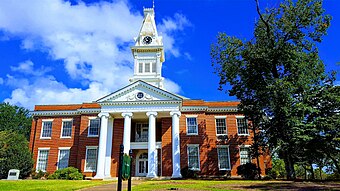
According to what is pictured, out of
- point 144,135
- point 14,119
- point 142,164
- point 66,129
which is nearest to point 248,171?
point 142,164

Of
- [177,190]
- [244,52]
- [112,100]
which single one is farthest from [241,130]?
[177,190]

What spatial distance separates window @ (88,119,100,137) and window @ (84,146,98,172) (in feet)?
4.99

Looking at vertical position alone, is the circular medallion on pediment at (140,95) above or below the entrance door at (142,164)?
above

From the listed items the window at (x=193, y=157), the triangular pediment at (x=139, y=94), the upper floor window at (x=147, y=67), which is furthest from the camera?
the upper floor window at (x=147, y=67)

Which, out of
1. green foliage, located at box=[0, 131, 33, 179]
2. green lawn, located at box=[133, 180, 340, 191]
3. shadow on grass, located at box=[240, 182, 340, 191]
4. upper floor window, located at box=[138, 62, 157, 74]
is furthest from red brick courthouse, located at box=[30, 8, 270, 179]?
shadow on grass, located at box=[240, 182, 340, 191]

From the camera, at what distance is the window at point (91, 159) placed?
3067cm

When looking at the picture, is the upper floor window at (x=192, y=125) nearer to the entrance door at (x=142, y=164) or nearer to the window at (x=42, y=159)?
the entrance door at (x=142, y=164)

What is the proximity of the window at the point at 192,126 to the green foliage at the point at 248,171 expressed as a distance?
20.1 ft

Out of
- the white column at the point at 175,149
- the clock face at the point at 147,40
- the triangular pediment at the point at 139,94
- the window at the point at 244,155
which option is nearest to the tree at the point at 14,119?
the clock face at the point at 147,40

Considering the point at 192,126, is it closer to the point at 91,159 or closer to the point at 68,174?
the point at 91,159

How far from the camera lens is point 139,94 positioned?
101 feet

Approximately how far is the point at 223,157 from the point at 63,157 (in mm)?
17675

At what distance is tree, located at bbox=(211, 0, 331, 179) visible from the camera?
2259 cm

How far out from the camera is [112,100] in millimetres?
30297
